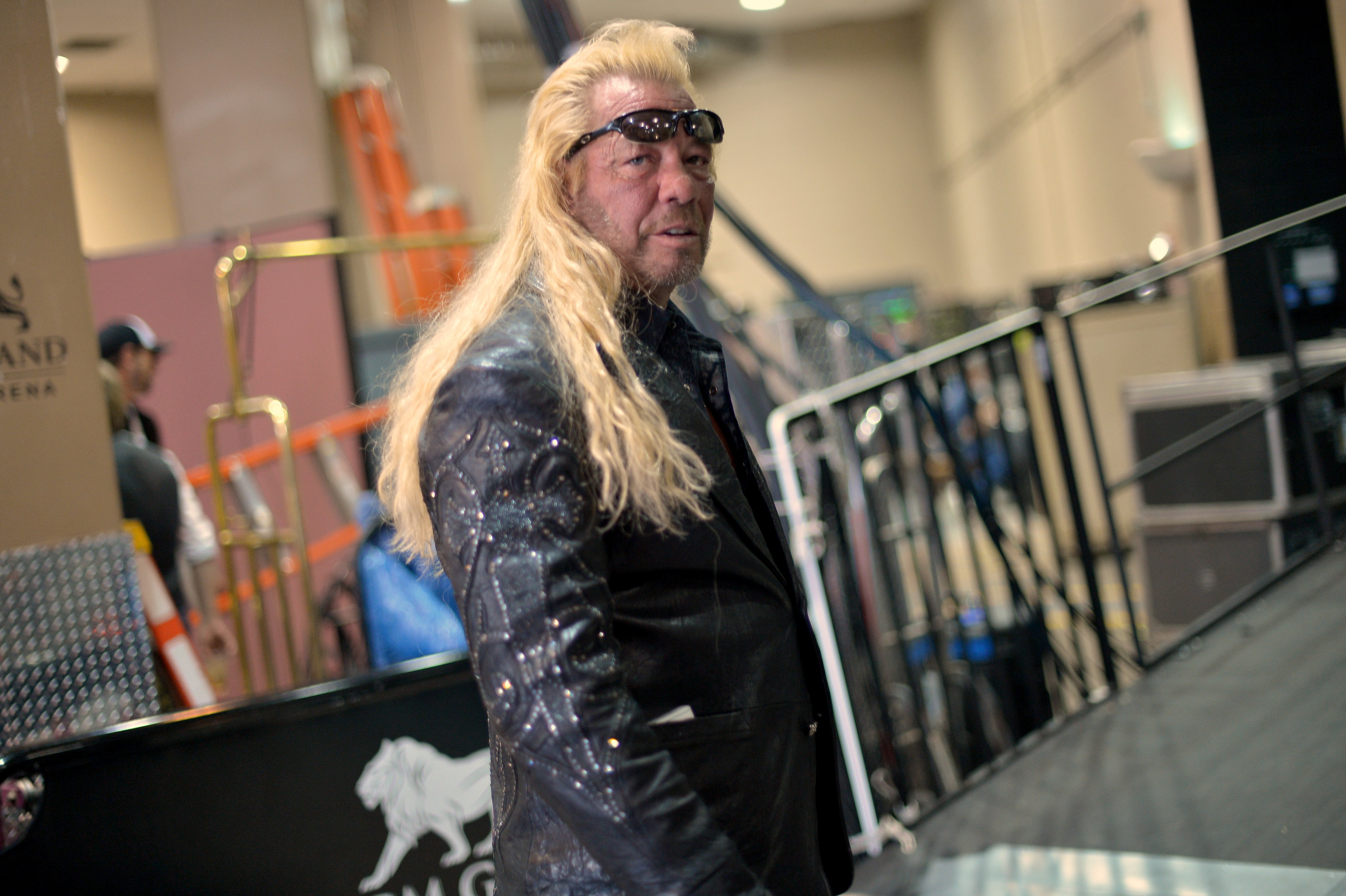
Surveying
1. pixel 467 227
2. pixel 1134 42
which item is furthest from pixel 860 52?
pixel 467 227

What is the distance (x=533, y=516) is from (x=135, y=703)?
1.77 meters

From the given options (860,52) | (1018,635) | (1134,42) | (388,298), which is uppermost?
(860,52)

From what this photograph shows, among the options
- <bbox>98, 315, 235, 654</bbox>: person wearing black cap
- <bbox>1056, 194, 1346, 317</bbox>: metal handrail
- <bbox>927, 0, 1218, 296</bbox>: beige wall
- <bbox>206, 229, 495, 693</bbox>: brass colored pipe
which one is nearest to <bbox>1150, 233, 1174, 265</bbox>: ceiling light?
<bbox>927, 0, 1218, 296</bbox>: beige wall

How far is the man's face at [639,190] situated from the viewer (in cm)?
129

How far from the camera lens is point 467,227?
820 cm

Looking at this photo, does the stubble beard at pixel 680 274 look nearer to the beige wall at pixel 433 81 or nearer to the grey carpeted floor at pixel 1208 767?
the grey carpeted floor at pixel 1208 767

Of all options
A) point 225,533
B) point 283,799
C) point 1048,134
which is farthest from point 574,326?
point 1048,134

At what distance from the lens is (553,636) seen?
1.02 metres

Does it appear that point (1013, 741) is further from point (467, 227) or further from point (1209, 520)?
point (467, 227)

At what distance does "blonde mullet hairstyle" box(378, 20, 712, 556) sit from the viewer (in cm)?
112

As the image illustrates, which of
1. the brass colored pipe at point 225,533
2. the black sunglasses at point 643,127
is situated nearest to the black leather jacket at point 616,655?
the black sunglasses at point 643,127

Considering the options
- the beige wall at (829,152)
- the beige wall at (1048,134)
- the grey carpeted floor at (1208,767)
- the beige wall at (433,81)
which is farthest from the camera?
the beige wall at (829,152)

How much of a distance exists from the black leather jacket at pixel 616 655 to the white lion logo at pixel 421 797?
41.7 inches

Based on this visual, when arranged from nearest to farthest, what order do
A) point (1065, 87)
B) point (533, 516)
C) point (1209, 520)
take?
point (533, 516) < point (1209, 520) < point (1065, 87)
